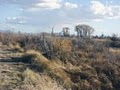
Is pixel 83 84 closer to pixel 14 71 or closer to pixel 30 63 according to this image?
pixel 30 63

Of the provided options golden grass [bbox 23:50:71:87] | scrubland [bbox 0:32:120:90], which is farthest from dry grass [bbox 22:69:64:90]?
golden grass [bbox 23:50:71:87]

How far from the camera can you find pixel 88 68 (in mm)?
27797

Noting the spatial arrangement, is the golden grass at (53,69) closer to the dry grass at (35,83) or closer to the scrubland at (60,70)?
the scrubland at (60,70)

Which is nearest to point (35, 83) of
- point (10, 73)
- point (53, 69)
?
point (10, 73)

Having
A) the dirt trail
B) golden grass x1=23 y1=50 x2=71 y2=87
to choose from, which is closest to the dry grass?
the dirt trail

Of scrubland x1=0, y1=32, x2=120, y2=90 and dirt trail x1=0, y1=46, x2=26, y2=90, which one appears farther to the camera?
scrubland x1=0, y1=32, x2=120, y2=90

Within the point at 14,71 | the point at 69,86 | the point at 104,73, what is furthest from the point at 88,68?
the point at 14,71

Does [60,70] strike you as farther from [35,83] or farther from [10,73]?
[35,83]

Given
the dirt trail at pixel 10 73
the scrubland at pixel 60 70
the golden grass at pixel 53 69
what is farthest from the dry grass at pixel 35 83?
the golden grass at pixel 53 69

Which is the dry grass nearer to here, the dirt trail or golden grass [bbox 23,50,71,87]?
the dirt trail

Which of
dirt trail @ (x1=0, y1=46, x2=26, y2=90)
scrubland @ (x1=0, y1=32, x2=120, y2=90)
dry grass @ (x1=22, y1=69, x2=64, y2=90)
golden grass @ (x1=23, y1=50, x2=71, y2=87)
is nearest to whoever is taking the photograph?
dry grass @ (x1=22, y1=69, x2=64, y2=90)

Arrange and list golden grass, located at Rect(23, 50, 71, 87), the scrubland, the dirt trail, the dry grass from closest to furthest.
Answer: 1. the dry grass
2. the dirt trail
3. the scrubland
4. golden grass, located at Rect(23, 50, 71, 87)

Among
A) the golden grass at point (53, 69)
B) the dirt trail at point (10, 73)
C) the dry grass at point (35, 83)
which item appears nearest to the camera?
the dry grass at point (35, 83)

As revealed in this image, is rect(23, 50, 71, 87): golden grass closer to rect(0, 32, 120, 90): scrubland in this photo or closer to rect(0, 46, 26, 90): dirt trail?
rect(0, 32, 120, 90): scrubland
